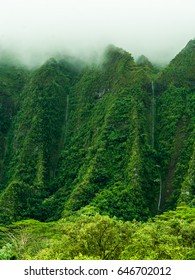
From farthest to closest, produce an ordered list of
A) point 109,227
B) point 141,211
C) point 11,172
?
point 11,172 < point 141,211 < point 109,227

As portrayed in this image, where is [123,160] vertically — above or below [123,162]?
above

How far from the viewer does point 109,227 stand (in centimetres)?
3734

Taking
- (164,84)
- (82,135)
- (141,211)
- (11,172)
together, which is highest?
(164,84)

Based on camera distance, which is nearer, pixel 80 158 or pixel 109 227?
pixel 109 227

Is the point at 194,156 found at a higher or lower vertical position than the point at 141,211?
higher

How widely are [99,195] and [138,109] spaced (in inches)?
1848

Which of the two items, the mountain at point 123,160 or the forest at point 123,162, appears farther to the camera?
the mountain at point 123,160

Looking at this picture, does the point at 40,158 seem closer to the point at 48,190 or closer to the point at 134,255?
the point at 48,190

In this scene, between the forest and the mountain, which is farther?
the mountain

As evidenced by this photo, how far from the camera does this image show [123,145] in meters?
168

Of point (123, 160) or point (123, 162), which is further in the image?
point (123, 160)
